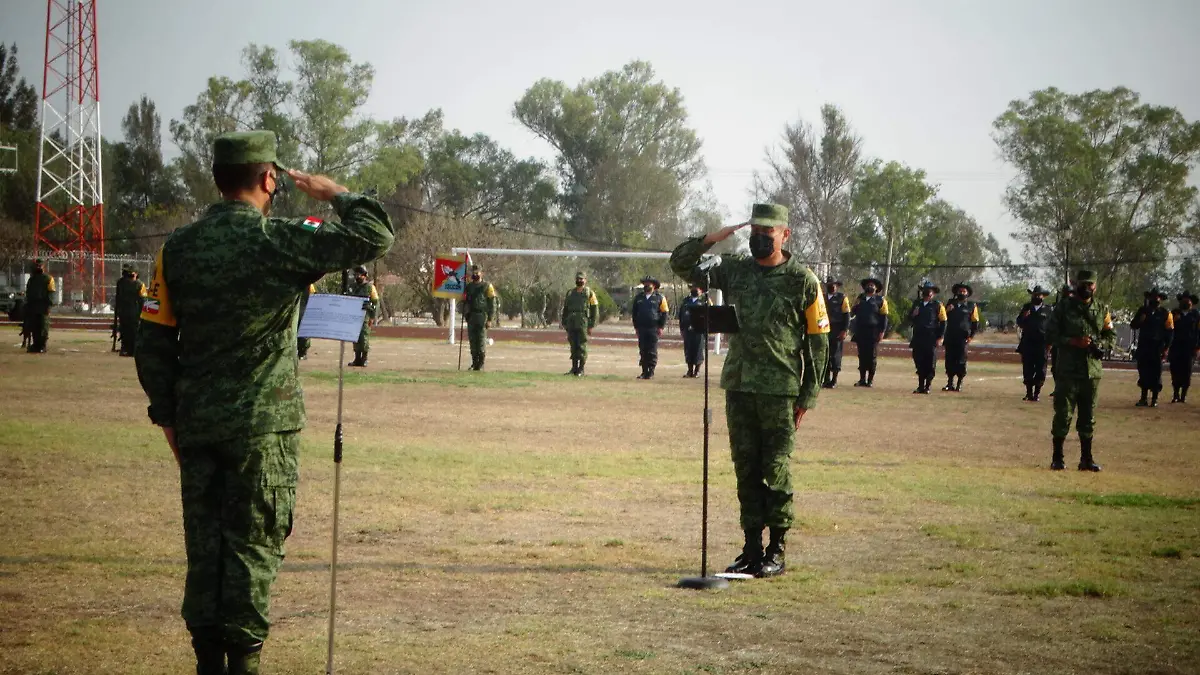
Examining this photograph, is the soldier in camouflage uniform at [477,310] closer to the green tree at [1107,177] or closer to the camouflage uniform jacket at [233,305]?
the camouflage uniform jacket at [233,305]

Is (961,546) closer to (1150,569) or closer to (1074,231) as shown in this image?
(1150,569)

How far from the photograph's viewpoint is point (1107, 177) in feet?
219

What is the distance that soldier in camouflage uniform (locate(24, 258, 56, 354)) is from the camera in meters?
31.8

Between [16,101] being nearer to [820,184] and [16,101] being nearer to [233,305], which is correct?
[820,184]

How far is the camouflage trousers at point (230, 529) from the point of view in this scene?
477cm

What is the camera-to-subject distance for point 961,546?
941 centimetres

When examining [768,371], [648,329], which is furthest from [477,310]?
[768,371]

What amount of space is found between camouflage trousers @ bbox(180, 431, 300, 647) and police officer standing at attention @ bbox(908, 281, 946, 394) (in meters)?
22.9

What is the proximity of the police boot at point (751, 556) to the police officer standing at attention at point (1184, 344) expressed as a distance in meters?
20.6

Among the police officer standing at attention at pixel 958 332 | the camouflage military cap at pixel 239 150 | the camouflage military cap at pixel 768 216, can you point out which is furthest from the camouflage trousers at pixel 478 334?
the camouflage military cap at pixel 239 150

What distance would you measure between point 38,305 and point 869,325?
19800mm

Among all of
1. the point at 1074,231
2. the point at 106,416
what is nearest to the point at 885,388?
the point at 106,416

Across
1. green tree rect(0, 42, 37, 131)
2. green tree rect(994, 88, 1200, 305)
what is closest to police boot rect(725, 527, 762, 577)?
green tree rect(994, 88, 1200, 305)

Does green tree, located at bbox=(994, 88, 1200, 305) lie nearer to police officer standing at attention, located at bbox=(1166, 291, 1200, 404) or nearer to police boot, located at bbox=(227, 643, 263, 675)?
police officer standing at attention, located at bbox=(1166, 291, 1200, 404)
